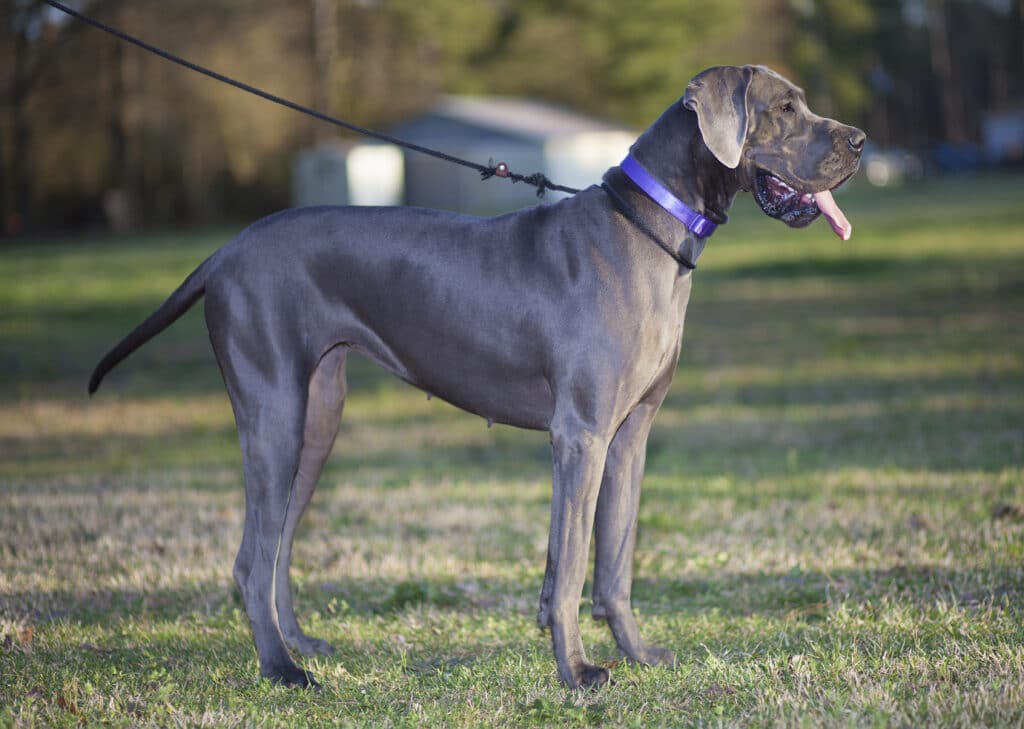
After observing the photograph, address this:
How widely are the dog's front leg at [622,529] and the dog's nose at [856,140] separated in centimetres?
116

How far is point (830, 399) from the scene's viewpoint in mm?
10445

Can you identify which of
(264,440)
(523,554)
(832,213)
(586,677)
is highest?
(832,213)

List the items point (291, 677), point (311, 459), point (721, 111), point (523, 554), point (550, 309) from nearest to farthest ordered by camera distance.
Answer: point (721, 111)
point (550, 309)
point (291, 677)
point (311, 459)
point (523, 554)

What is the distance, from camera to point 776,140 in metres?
4.23

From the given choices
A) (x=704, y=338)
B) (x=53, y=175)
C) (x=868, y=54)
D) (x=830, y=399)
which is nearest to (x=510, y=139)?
(x=53, y=175)

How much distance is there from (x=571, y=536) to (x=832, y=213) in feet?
4.74

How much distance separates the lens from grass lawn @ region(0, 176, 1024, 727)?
4.18 meters

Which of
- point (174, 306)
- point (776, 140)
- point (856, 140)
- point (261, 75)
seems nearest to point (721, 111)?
point (776, 140)

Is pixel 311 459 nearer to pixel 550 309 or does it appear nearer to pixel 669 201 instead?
pixel 550 309

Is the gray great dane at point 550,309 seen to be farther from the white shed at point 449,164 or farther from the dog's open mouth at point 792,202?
the white shed at point 449,164

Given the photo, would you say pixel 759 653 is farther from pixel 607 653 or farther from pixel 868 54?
pixel 868 54

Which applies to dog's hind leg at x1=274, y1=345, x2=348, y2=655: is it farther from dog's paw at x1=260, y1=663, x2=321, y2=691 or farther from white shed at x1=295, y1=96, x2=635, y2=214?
white shed at x1=295, y1=96, x2=635, y2=214

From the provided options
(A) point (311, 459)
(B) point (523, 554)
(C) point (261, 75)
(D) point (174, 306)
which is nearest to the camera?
(D) point (174, 306)

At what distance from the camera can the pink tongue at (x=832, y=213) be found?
13.7 ft
